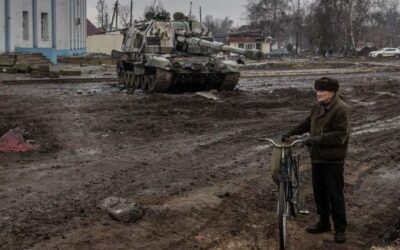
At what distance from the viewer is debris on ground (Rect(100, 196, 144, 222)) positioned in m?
6.80

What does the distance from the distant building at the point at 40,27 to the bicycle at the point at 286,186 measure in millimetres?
32999

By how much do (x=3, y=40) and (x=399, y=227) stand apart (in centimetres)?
3366

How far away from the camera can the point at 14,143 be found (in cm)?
1121

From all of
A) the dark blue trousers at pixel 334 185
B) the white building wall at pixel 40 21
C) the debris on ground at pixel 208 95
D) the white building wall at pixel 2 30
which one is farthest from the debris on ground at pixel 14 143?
the white building wall at pixel 40 21

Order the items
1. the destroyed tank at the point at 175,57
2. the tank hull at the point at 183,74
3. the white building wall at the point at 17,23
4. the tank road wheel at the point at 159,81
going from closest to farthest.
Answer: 1. the tank road wheel at the point at 159,81
2. the tank hull at the point at 183,74
3. the destroyed tank at the point at 175,57
4. the white building wall at the point at 17,23

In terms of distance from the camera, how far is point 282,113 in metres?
16.6

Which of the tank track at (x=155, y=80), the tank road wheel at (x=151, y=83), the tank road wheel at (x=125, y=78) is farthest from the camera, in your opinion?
the tank road wheel at (x=125, y=78)

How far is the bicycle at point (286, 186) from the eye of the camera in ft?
19.9

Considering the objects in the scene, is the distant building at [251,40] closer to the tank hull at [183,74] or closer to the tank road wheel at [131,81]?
the tank road wheel at [131,81]

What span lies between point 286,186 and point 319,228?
24.3 inches

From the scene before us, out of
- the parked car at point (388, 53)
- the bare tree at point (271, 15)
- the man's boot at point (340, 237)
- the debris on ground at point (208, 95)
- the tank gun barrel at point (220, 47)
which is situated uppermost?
the bare tree at point (271, 15)

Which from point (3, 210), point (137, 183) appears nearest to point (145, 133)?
point (137, 183)

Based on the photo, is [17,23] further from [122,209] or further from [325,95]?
[325,95]

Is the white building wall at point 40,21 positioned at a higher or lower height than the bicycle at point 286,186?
higher
